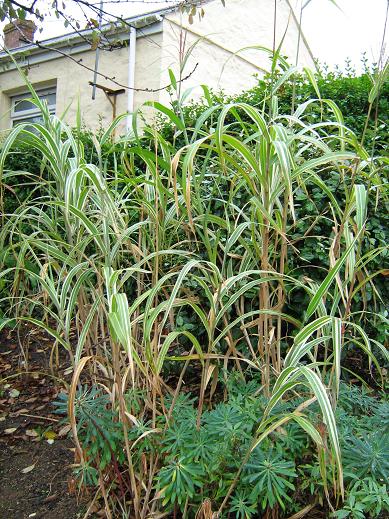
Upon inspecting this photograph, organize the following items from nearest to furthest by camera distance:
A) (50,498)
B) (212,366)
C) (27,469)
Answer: (212,366)
(50,498)
(27,469)

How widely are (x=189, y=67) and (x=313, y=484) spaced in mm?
7223

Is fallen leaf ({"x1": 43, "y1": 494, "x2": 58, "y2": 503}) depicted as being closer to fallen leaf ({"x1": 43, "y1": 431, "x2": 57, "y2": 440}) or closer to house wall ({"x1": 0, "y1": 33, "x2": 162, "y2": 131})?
fallen leaf ({"x1": 43, "y1": 431, "x2": 57, "y2": 440})

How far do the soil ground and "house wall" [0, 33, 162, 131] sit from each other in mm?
5042

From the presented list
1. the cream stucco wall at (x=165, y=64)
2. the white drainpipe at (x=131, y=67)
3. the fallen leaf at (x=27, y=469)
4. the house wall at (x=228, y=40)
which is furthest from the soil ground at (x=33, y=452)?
the house wall at (x=228, y=40)

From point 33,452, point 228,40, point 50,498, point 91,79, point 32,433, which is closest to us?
point 50,498

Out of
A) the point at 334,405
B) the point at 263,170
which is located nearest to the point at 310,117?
the point at 263,170

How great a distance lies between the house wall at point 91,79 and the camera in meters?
7.64

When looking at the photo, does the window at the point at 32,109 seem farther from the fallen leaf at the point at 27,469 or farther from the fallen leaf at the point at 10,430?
the fallen leaf at the point at 27,469

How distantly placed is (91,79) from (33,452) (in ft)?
22.9

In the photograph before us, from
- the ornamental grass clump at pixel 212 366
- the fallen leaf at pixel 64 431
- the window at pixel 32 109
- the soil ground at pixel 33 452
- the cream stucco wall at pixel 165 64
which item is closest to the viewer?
the ornamental grass clump at pixel 212 366

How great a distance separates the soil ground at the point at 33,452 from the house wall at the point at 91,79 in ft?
16.5

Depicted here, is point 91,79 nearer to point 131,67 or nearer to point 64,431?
point 131,67

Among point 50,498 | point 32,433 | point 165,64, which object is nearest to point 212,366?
point 50,498

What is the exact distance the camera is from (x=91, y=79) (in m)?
8.38
